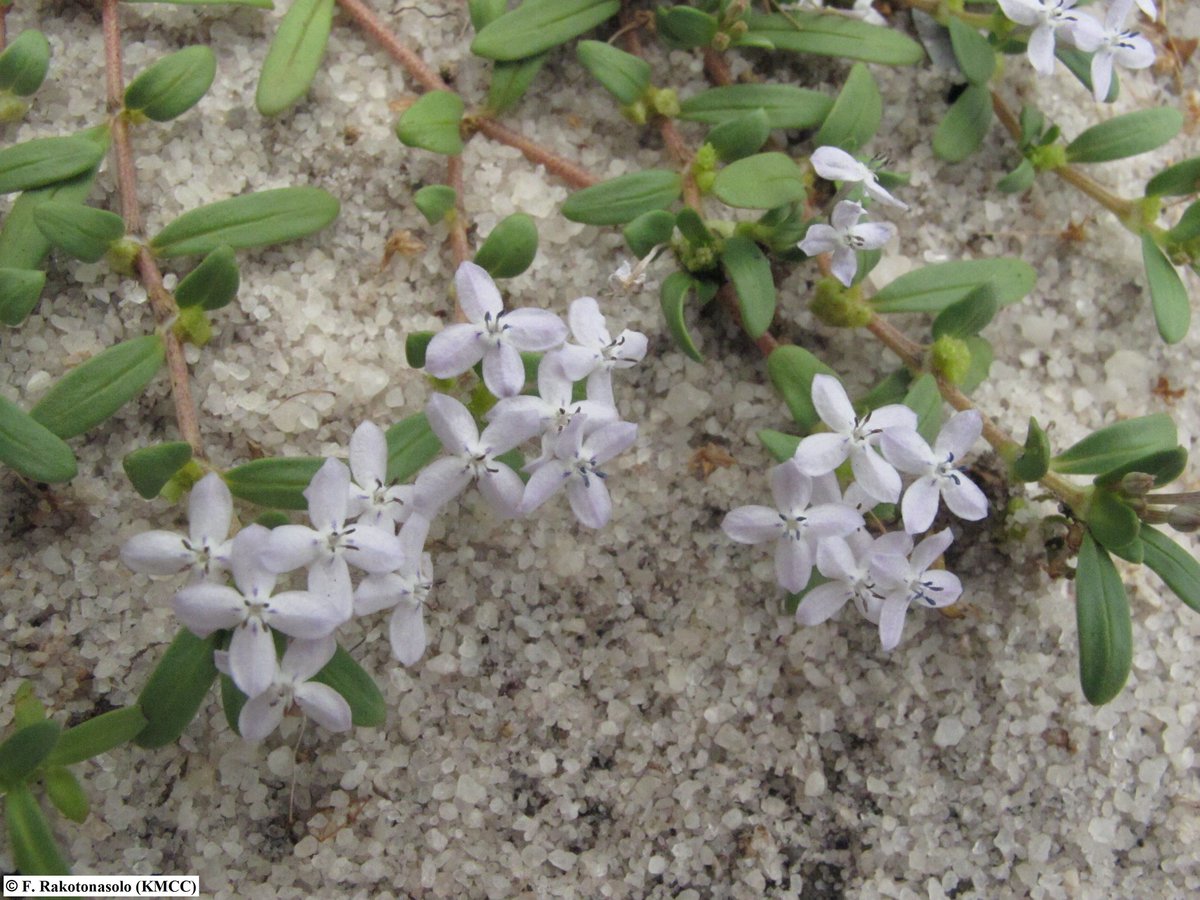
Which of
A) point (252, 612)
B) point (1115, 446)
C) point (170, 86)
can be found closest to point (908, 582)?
point (1115, 446)

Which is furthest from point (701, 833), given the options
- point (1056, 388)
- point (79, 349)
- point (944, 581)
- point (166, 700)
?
point (79, 349)

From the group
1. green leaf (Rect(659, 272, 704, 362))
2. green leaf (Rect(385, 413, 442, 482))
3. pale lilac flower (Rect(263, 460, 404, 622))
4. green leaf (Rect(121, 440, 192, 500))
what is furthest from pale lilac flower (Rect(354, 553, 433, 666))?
green leaf (Rect(659, 272, 704, 362))

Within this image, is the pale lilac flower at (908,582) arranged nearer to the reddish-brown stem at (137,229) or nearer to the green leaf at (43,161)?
the reddish-brown stem at (137,229)

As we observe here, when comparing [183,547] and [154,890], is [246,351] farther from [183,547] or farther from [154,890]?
[154,890]

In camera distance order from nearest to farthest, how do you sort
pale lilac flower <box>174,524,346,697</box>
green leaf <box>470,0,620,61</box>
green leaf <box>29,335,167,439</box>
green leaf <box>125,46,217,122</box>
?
pale lilac flower <box>174,524,346,697</box>
green leaf <box>29,335,167,439</box>
green leaf <box>125,46,217,122</box>
green leaf <box>470,0,620,61</box>

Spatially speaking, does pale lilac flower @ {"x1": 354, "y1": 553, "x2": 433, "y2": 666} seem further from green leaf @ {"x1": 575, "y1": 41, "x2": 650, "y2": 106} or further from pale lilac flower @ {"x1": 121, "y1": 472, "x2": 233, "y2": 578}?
green leaf @ {"x1": 575, "y1": 41, "x2": 650, "y2": 106}

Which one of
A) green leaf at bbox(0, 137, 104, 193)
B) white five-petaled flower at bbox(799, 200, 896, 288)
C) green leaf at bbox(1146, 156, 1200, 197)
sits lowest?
green leaf at bbox(1146, 156, 1200, 197)

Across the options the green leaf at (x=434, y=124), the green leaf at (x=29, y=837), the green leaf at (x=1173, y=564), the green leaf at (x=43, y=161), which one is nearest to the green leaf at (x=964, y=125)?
the green leaf at (x=1173, y=564)

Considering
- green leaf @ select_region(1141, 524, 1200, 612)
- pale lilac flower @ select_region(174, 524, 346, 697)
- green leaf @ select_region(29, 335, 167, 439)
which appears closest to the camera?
pale lilac flower @ select_region(174, 524, 346, 697)
